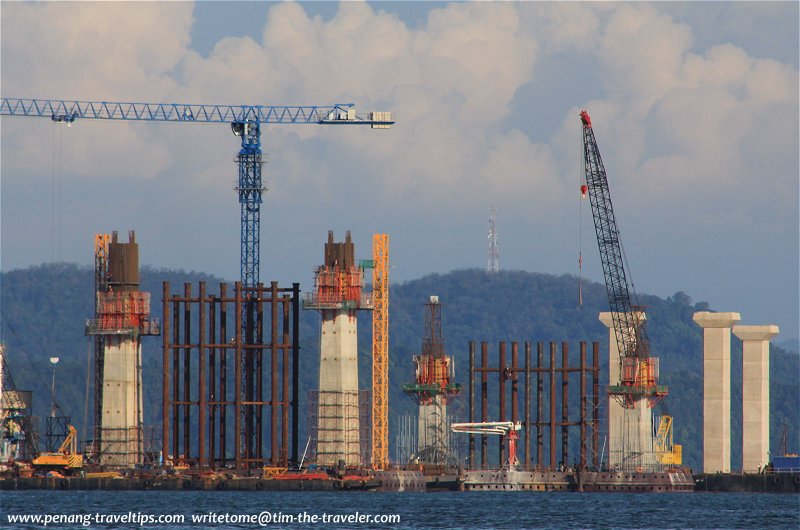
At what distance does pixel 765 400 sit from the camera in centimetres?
19675

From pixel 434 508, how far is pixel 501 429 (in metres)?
39.2

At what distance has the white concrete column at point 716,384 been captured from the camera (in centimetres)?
19400

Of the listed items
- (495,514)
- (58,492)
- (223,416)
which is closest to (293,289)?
(223,416)

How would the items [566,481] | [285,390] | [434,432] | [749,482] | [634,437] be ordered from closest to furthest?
[285,390]
[566,481]
[434,432]
[634,437]
[749,482]

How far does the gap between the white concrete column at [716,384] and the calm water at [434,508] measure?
Result: 2259 centimetres

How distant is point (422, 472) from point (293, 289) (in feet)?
68.4

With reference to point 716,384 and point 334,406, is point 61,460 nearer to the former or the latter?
point 334,406

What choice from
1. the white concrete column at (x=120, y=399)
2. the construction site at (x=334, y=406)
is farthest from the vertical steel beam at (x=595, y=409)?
the white concrete column at (x=120, y=399)

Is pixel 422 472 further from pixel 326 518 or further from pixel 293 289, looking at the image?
pixel 326 518

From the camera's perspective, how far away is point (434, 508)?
144 metres

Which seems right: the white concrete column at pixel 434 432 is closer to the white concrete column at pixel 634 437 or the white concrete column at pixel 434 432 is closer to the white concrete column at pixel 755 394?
the white concrete column at pixel 634 437

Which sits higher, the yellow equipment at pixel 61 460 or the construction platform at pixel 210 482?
the yellow equipment at pixel 61 460

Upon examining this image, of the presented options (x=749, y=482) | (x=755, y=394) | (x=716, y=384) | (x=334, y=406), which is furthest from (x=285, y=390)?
(x=755, y=394)

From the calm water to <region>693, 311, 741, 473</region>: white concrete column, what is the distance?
22594mm
